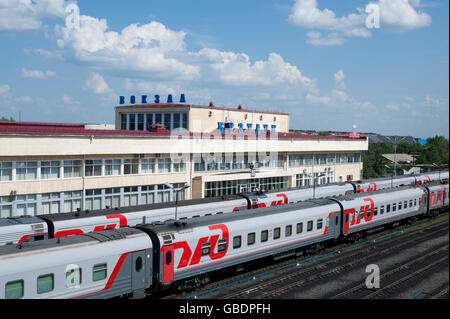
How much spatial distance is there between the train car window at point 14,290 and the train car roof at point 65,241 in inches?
42.4

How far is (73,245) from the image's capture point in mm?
16078

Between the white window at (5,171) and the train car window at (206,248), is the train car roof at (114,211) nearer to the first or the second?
the train car window at (206,248)

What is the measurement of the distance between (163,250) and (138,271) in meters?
1.44

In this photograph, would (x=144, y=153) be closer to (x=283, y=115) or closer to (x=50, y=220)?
(x=50, y=220)

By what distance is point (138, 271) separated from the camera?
17.8 m

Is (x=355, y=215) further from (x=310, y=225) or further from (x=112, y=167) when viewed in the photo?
(x=112, y=167)

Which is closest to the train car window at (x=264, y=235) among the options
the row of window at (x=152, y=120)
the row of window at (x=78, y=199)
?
the row of window at (x=78, y=199)

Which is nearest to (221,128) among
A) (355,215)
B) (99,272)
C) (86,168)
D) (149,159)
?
(149,159)

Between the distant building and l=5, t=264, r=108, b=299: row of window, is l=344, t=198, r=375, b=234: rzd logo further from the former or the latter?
the distant building

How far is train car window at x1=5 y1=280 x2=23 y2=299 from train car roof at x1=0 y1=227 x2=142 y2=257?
1.08 meters

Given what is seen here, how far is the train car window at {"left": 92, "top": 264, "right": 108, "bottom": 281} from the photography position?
1616cm

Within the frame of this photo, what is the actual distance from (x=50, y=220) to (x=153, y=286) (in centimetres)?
716

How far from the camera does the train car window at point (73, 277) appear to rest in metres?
15.5
